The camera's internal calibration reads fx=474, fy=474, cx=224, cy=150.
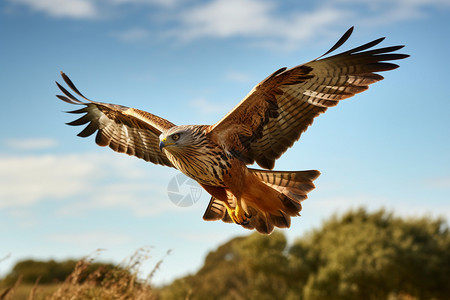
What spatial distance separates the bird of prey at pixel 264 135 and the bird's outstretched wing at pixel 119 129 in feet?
0.13

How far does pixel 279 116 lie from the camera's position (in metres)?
5.51

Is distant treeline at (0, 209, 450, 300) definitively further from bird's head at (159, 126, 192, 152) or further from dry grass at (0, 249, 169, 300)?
bird's head at (159, 126, 192, 152)

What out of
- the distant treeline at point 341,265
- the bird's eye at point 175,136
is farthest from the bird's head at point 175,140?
the distant treeline at point 341,265

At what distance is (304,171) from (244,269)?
78.3ft

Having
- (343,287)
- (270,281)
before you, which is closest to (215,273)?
(270,281)

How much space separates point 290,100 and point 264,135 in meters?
0.51

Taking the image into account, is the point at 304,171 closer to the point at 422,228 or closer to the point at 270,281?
the point at 270,281

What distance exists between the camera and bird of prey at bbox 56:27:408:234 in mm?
4988

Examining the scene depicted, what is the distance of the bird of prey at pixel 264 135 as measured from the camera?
4.99 m

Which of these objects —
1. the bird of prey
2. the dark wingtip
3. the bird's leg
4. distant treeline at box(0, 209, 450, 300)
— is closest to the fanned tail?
the bird of prey

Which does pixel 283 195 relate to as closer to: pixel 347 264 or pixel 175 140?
pixel 175 140

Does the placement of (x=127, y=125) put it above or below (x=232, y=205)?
above

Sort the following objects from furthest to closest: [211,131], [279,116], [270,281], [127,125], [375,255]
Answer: [270,281]
[375,255]
[127,125]
[279,116]
[211,131]

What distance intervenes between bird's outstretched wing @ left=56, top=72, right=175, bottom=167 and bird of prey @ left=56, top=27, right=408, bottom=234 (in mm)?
41
